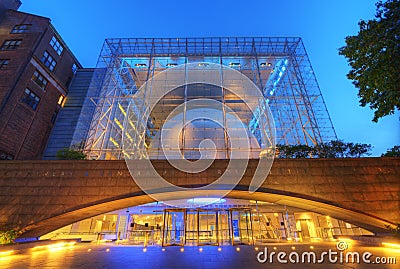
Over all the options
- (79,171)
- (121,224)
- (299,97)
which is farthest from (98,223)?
(299,97)

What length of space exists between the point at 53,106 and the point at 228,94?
19089mm

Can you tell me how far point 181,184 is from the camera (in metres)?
9.97

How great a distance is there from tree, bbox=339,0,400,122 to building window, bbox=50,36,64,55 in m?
26.1

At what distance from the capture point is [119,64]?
847 inches

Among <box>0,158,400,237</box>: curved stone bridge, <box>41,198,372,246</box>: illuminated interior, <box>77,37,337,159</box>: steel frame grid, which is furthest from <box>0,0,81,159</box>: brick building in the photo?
<box>41,198,372,246</box>: illuminated interior

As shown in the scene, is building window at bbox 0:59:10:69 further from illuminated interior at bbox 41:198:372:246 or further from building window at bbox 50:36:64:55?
illuminated interior at bbox 41:198:372:246

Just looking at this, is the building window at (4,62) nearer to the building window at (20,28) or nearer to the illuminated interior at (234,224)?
the building window at (20,28)

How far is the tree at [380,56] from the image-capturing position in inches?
297

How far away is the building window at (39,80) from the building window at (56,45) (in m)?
4.07

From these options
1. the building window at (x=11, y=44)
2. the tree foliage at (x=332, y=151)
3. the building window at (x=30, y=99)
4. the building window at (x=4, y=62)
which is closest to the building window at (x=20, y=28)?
the building window at (x=11, y=44)

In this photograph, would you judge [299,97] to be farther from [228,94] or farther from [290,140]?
[228,94]

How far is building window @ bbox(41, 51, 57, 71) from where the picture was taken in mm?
20188

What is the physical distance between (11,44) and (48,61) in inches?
115

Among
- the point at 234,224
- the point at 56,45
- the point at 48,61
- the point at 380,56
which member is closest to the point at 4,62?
the point at 48,61
